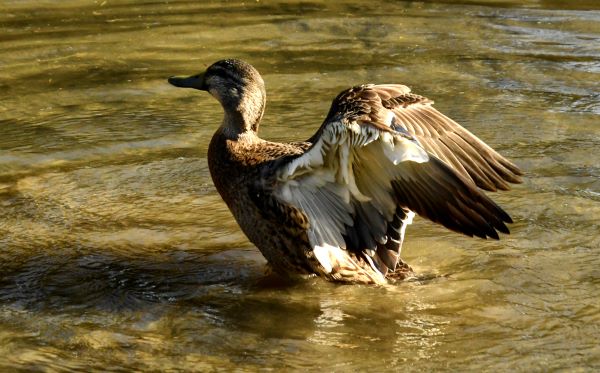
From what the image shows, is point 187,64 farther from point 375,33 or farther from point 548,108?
point 548,108

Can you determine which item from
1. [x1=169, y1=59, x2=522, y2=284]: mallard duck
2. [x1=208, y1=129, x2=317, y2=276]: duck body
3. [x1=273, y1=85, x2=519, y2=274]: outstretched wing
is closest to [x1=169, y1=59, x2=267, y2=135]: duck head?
[x1=169, y1=59, x2=522, y2=284]: mallard duck

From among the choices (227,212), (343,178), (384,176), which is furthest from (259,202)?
(227,212)

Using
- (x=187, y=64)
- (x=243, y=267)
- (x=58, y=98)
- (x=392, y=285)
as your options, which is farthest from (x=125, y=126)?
(x=392, y=285)

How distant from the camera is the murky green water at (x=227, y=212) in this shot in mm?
4871

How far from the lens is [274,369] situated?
4.60 meters

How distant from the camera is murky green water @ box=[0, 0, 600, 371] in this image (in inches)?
192

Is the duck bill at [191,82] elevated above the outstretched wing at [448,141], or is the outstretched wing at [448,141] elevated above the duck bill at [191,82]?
the duck bill at [191,82]

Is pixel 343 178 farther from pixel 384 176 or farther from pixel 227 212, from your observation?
pixel 227 212

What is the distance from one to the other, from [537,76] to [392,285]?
3.58 metres

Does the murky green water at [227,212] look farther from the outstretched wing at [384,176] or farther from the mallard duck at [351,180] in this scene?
the outstretched wing at [384,176]

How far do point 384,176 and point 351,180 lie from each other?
172 millimetres

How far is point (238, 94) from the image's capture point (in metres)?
6.00

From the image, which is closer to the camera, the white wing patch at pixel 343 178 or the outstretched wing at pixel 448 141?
the white wing patch at pixel 343 178

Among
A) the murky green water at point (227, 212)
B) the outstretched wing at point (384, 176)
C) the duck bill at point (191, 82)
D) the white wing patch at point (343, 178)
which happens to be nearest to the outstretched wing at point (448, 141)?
the outstretched wing at point (384, 176)
